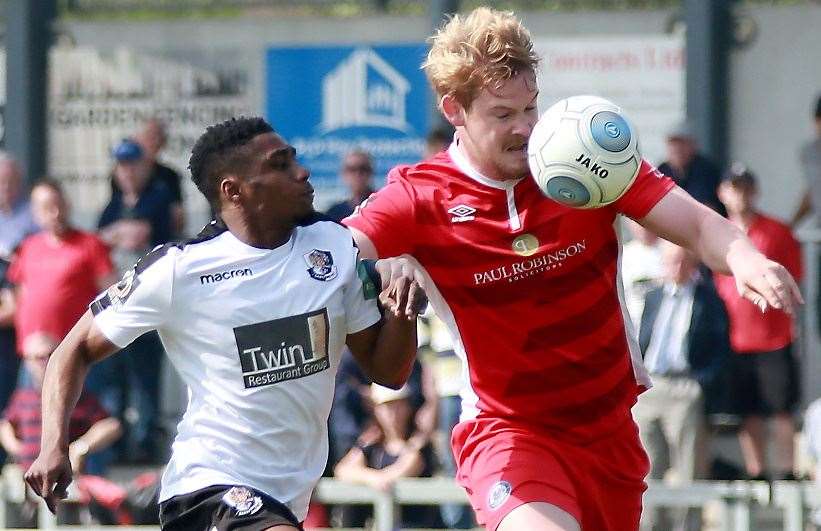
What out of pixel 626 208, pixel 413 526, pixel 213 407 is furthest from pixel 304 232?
pixel 413 526

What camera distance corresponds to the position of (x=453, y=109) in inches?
210

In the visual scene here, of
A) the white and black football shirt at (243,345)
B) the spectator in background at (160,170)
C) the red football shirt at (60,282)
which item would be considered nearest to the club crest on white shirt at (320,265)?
the white and black football shirt at (243,345)

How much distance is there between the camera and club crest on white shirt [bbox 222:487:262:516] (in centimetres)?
503

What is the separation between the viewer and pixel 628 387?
17.6 ft

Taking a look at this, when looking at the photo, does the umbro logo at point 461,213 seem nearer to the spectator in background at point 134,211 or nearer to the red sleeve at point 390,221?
the red sleeve at point 390,221

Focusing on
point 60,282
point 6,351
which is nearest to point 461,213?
point 60,282

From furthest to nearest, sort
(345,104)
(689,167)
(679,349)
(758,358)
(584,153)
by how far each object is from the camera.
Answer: (345,104), (689,167), (758,358), (679,349), (584,153)

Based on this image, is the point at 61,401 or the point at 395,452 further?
the point at 395,452

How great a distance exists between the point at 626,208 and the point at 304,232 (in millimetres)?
964

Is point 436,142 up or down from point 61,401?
up

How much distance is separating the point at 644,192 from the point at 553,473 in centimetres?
86

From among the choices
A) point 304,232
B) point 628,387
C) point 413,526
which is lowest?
point 413,526

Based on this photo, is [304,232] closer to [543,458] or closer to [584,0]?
[543,458]

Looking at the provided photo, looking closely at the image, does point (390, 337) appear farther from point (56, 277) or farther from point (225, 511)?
point (56, 277)
